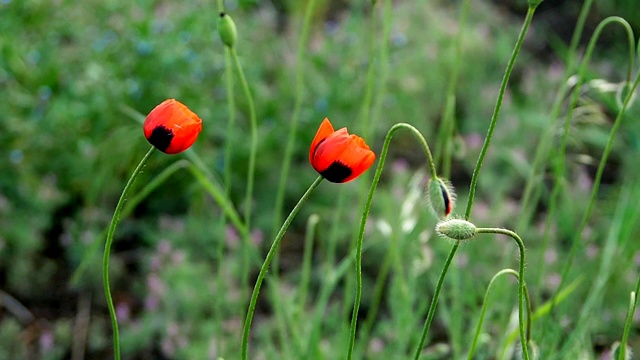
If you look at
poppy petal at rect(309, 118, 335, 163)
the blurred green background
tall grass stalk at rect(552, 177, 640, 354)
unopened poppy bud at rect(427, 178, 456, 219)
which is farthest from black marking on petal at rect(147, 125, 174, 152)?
the blurred green background

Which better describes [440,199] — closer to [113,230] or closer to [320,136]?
[320,136]

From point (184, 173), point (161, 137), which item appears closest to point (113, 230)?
point (161, 137)

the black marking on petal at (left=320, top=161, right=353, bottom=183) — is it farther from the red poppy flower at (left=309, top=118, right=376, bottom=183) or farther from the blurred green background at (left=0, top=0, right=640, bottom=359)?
the blurred green background at (left=0, top=0, right=640, bottom=359)

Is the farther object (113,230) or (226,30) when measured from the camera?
(226,30)

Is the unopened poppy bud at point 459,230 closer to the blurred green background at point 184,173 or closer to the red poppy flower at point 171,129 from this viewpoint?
the red poppy flower at point 171,129

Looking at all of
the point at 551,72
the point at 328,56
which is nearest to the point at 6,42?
the point at 328,56

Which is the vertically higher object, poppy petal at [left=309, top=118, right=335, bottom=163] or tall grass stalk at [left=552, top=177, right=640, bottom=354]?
poppy petal at [left=309, top=118, right=335, bottom=163]
